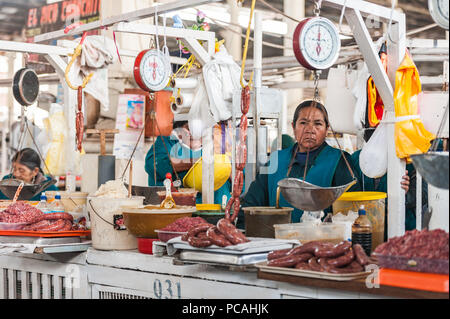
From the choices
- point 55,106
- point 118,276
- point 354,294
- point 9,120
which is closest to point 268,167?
point 118,276

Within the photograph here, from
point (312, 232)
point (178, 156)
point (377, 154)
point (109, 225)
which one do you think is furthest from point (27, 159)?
point (312, 232)

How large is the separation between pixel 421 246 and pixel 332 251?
1.20ft

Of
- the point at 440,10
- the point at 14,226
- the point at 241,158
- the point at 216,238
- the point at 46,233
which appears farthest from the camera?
the point at 14,226

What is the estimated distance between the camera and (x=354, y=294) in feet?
7.46

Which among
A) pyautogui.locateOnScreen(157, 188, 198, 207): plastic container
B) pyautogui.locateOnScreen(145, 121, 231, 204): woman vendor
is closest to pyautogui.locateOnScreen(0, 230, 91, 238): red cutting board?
pyautogui.locateOnScreen(157, 188, 198, 207): plastic container

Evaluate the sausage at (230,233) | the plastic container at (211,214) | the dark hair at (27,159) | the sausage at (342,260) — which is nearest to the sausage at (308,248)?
the sausage at (342,260)

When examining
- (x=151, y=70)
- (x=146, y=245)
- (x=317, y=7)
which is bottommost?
(x=146, y=245)

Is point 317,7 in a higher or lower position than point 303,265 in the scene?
higher

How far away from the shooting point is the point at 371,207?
314 centimetres

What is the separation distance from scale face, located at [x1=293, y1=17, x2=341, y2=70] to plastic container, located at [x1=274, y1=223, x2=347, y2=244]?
0.72m

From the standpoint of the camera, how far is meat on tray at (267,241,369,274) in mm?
2322

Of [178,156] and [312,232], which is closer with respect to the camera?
[312,232]

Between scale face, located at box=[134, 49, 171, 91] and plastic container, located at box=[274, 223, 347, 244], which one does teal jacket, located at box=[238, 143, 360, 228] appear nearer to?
plastic container, located at box=[274, 223, 347, 244]

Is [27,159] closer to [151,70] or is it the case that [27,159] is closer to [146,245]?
[151,70]
